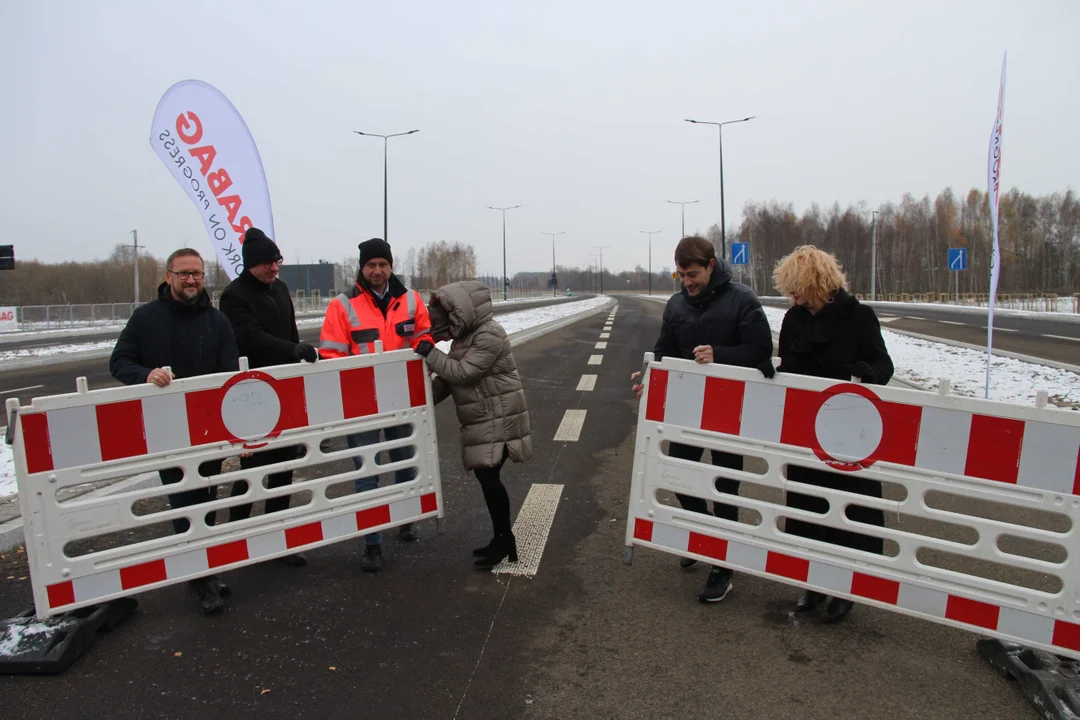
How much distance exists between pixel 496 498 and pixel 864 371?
2.25 metres

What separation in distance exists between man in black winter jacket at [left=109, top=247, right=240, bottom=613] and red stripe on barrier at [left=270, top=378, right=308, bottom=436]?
0.41 metres

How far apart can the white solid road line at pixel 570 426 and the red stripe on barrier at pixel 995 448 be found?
4.90 metres

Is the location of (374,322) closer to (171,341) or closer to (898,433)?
(171,341)

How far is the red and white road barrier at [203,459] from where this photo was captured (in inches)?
133

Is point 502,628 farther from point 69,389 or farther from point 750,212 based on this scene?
point 750,212

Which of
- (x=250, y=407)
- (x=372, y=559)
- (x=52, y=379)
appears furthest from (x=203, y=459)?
(x=52, y=379)

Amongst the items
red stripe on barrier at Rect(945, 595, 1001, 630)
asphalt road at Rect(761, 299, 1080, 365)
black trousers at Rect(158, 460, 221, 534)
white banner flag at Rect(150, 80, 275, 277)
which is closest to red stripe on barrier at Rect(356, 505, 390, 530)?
black trousers at Rect(158, 460, 221, 534)

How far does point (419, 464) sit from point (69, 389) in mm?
11504

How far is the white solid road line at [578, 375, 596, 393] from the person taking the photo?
11476 millimetres

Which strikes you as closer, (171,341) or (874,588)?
(874,588)

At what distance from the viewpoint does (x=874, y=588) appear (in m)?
3.45

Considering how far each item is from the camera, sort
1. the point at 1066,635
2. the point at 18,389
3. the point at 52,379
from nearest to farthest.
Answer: the point at 1066,635
the point at 18,389
the point at 52,379

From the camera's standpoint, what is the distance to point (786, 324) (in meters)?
3.88

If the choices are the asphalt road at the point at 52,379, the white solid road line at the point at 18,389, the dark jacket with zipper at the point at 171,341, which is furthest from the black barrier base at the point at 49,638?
the white solid road line at the point at 18,389
